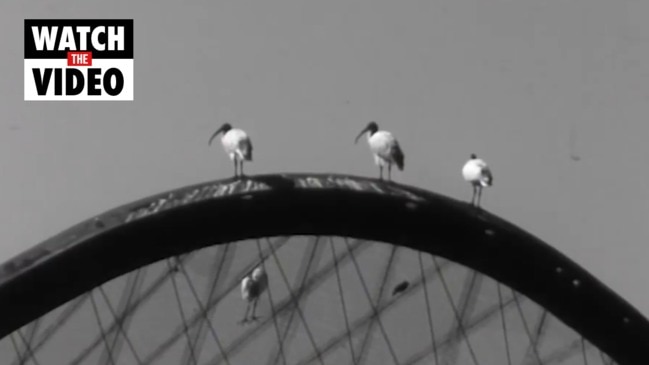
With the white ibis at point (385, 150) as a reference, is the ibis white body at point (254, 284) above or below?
below

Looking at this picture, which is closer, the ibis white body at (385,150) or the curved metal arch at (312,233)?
the curved metal arch at (312,233)

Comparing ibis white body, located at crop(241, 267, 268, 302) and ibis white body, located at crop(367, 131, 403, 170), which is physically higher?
ibis white body, located at crop(367, 131, 403, 170)

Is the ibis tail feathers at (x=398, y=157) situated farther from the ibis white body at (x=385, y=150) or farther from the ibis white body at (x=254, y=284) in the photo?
the ibis white body at (x=254, y=284)

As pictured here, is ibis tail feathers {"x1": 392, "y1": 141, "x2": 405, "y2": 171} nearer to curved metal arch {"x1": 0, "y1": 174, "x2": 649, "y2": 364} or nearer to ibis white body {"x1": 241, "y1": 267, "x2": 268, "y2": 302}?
curved metal arch {"x1": 0, "y1": 174, "x2": 649, "y2": 364}

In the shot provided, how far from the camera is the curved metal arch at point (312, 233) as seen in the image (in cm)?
2042

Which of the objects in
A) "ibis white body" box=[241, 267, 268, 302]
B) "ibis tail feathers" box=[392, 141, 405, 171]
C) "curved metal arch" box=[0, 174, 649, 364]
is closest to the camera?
"curved metal arch" box=[0, 174, 649, 364]

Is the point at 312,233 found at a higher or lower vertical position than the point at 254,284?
higher

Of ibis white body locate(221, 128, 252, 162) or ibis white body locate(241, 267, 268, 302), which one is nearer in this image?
ibis white body locate(221, 128, 252, 162)

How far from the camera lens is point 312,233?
22078 millimetres

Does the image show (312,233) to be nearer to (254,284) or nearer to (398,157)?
(398,157)

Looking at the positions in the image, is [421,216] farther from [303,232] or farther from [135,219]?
[135,219]

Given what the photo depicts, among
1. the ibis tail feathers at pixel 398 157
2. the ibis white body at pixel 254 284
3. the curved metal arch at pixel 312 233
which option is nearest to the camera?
the curved metal arch at pixel 312 233

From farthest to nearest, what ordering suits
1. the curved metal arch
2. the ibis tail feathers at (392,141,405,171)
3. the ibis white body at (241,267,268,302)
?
the ibis white body at (241,267,268,302) → the ibis tail feathers at (392,141,405,171) → the curved metal arch

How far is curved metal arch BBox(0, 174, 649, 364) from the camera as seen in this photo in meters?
20.4
